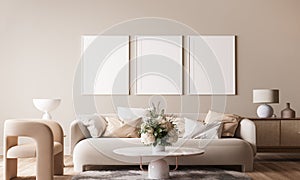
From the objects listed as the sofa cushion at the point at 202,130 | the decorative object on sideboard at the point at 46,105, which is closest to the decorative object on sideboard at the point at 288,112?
the sofa cushion at the point at 202,130

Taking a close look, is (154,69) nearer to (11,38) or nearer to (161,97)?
(161,97)

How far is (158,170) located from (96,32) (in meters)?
3.24

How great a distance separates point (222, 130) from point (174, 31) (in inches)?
81.4

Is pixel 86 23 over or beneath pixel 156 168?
over

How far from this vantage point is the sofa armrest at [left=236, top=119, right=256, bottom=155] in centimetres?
663

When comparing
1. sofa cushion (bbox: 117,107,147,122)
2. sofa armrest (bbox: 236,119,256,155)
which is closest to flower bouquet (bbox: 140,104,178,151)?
sofa armrest (bbox: 236,119,256,155)

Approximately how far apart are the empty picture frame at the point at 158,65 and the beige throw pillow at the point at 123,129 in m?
1.36

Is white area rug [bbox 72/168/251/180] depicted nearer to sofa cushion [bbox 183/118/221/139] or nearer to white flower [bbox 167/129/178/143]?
white flower [bbox 167/129/178/143]

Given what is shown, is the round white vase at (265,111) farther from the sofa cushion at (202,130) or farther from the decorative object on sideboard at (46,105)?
the decorative object on sideboard at (46,105)

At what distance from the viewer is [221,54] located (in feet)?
27.1

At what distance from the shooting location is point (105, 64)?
8.27 m

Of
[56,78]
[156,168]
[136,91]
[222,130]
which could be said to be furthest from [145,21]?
[156,168]

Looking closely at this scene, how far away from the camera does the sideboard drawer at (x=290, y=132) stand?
25.2 feet

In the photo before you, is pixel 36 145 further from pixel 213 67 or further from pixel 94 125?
pixel 213 67
